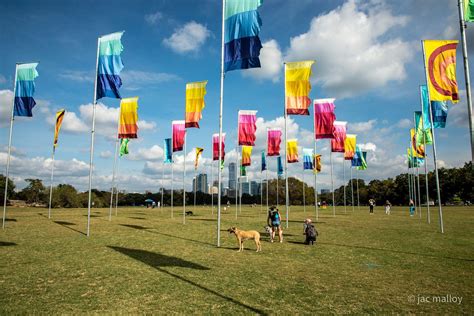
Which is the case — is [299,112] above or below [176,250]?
above

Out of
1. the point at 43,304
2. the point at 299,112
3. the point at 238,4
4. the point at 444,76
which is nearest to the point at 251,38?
the point at 238,4

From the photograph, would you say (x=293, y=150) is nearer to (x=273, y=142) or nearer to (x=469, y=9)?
(x=273, y=142)

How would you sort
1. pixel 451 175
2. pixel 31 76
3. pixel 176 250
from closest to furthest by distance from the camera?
pixel 176 250 → pixel 31 76 → pixel 451 175

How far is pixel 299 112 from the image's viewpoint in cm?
2228

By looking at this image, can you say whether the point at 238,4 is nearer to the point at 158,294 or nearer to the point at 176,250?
the point at 176,250

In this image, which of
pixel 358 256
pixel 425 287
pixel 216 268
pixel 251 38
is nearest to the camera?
pixel 425 287

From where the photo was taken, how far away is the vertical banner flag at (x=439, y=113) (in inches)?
909

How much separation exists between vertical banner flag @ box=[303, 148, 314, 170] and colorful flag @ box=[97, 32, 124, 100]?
30.5 meters

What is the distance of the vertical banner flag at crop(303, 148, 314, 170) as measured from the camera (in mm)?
44500

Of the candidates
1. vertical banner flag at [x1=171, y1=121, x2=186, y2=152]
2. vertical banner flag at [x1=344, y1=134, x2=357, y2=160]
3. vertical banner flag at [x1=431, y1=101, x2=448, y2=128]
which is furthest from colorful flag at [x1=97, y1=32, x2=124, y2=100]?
vertical banner flag at [x1=344, y1=134, x2=357, y2=160]

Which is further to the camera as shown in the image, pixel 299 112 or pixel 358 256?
pixel 299 112

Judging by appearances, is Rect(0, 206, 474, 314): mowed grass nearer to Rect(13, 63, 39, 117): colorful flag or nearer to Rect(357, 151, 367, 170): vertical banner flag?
Rect(13, 63, 39, 117): colorful flag

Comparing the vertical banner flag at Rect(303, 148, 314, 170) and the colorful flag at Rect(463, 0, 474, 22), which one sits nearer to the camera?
the colorful flag at Rect(463, 0, 474, 22)

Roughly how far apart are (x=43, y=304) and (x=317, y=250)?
40.7 feet
